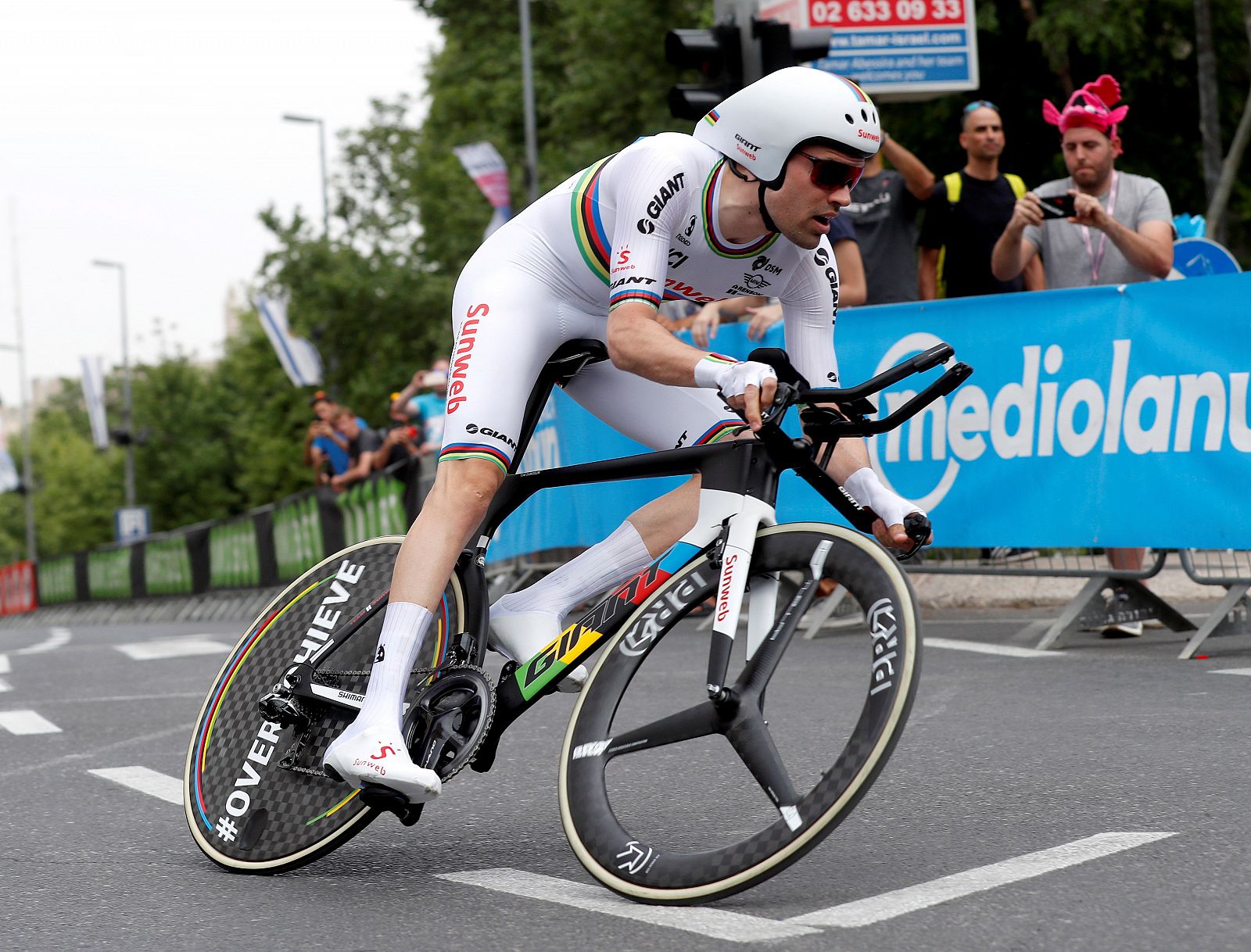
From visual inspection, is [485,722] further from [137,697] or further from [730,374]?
[137,697]

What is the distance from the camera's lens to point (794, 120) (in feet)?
11.6

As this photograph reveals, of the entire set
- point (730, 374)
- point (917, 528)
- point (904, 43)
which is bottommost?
point (917, 528)

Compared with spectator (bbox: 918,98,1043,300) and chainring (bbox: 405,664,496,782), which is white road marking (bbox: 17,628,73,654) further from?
chainring (bbox: 405,664,496,782)

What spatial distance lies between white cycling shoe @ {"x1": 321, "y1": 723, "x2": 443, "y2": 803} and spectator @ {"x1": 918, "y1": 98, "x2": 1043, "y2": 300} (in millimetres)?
6058

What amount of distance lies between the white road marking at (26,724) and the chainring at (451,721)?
12.5ft

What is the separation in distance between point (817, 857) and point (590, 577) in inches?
33.6

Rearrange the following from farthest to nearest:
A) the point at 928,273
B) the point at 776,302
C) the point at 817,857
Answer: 1. the point at 928,273
2. the point at 776,302
3. the point at 817,857

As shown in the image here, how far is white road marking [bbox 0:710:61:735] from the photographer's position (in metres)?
7.14

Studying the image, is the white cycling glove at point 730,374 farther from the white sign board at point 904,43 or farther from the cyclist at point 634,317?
the white sign board at point 904,43

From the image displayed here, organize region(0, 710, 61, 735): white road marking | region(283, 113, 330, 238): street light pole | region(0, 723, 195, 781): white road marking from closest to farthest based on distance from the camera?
region(0, 723, 195, 781): white road marking, region(0, 710, 61, 735): white road marking, region(283, 113, 330, 238): street light pole

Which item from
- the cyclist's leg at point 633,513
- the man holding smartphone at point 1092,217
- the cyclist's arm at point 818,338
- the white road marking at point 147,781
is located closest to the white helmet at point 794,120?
the cyclist's arm at point 818,338

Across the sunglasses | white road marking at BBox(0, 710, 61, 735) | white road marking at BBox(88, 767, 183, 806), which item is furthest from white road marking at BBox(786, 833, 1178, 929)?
white road marking at BBox(0, 710, 61, 735)

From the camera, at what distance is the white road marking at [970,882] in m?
3.23

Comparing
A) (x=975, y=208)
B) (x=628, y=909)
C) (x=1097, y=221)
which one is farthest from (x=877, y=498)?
(x=975, y=208)
